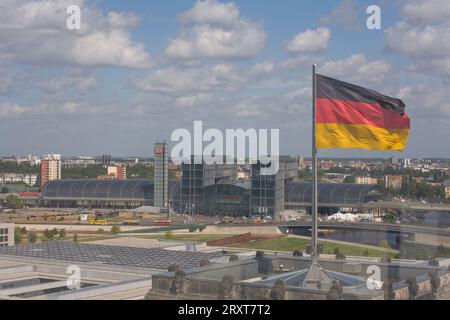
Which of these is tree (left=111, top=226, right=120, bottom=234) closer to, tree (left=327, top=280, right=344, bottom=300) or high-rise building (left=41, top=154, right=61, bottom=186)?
tree (left=327, top=280, right=344, bottom=300)

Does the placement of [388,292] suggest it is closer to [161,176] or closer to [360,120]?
[360,120]

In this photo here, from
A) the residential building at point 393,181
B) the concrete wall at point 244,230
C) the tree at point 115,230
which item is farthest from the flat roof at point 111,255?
the residential building at point 393,181

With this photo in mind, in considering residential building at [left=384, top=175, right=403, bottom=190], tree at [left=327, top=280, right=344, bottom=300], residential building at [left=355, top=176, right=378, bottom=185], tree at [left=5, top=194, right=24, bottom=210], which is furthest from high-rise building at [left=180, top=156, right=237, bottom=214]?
tree at [left=327, top=280, right=344, bottom=300]

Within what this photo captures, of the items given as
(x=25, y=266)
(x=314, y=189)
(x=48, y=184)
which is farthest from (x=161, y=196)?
(x=314, y=189)

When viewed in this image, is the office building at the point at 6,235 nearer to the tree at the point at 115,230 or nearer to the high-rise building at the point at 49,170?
the tree at the point at 115,230

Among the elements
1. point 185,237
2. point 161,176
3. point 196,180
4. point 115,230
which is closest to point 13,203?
point 161,176

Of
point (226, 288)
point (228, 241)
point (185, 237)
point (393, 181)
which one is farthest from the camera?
point (393, 181)
